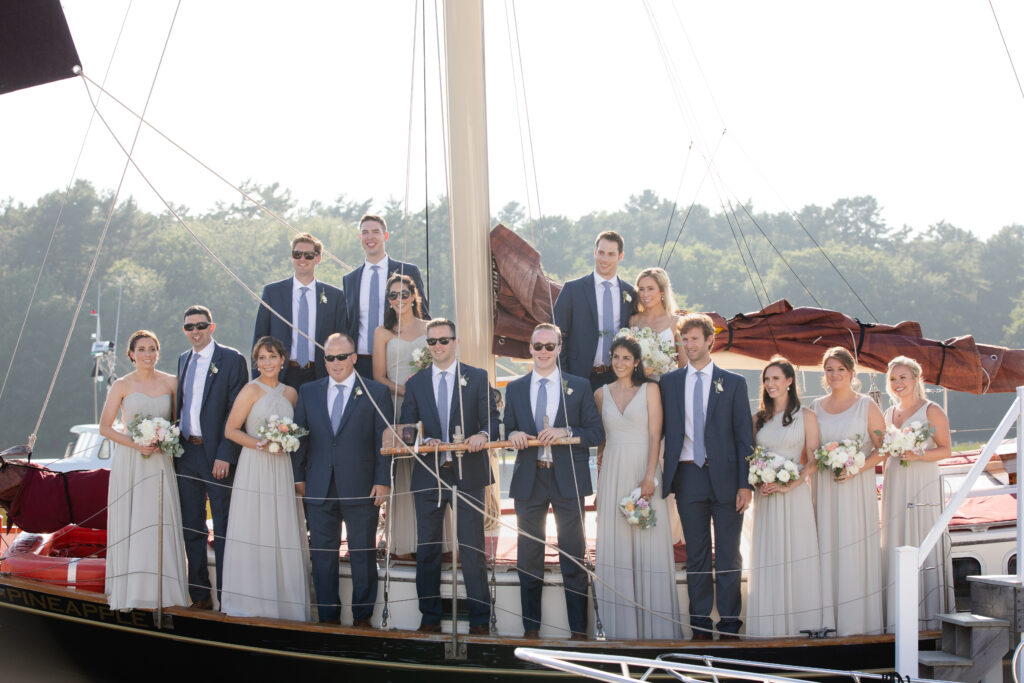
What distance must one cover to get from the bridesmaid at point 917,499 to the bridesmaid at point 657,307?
5.24 feet

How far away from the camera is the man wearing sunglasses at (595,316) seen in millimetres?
7773

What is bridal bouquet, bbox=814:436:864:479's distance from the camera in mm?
6582

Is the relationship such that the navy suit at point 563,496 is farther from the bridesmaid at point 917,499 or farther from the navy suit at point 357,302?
the bridesmaid at point 917,499

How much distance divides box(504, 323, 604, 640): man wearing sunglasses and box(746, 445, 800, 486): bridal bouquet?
3.39ft

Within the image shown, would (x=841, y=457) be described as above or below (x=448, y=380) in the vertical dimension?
below

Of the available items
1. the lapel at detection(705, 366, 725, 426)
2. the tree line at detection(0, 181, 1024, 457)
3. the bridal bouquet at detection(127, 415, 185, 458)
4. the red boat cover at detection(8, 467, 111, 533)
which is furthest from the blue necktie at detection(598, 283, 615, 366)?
the tree line at detection(0, 181, 1024, 457)

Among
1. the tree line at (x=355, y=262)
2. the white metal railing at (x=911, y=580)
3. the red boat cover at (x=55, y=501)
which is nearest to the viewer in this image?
the white metal railing at (x=911, y=580)

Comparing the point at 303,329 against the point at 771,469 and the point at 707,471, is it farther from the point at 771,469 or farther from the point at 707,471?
the point at 771,469

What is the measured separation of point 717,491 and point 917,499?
55.3 inches

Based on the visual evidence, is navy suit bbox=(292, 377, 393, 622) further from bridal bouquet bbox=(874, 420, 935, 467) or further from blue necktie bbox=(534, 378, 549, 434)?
bridal bouquet bbox=(874, 420, 935, 467)

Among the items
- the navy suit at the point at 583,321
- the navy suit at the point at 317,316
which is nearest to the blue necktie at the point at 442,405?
the navy suit at the point at 583,321

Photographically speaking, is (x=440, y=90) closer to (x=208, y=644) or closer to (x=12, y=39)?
(x=12, y=39)

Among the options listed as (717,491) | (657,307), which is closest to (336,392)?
(657,307)

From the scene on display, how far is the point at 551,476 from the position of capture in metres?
6.86
